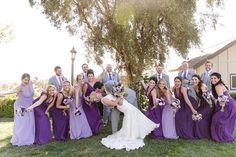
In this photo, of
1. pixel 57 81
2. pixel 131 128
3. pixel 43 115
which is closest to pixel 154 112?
pixel 131 128

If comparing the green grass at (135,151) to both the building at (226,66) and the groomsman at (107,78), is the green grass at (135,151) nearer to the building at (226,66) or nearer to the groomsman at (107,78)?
the groomsman at (107,78)

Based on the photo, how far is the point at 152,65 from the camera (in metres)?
20.2

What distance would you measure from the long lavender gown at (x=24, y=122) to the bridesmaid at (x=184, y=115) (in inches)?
158

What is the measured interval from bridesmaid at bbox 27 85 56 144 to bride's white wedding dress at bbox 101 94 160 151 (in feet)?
5.28

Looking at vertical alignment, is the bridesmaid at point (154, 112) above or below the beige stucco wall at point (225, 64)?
below

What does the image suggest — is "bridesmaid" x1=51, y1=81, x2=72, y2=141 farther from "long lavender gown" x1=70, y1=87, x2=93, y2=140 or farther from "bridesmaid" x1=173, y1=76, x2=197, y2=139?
"bridesmaid" x1=173, y1=76, x2=197, y2=139

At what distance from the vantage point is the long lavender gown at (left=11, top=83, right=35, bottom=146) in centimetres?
940

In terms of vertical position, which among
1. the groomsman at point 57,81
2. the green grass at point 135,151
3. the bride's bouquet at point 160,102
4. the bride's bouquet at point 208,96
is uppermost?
the groomsman at point 57,81

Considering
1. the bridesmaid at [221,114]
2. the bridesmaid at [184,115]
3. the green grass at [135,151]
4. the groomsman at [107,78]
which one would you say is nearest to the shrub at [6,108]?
the groomsman at [107,78]

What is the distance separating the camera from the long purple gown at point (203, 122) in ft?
30.9

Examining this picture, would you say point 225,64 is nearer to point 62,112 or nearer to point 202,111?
point 202,111

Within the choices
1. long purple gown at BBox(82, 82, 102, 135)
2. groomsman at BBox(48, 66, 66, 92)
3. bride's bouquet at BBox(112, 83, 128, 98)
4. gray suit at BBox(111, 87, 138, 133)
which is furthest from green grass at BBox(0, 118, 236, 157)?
groomsman at BBox(48, 66, 66, 92)

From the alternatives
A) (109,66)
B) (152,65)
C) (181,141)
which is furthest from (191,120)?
(152,65)

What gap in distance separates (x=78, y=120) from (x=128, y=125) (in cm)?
169
